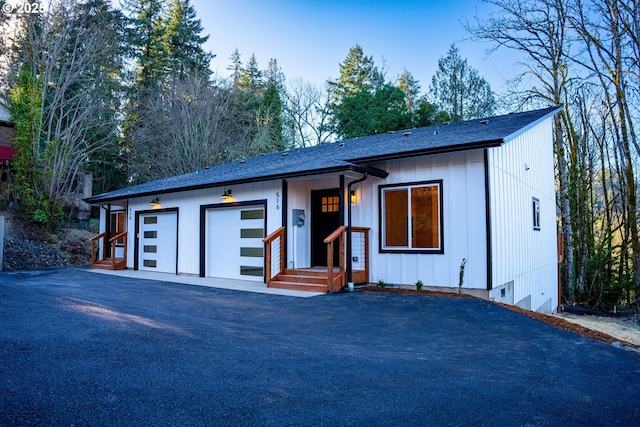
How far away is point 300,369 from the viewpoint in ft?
11.2

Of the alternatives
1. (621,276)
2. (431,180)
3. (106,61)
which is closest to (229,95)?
(106,61)

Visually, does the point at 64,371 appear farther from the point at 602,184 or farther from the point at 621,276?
A: the point at 602,184

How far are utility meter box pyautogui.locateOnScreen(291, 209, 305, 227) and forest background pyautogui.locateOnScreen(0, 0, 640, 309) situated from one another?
9.60 meters

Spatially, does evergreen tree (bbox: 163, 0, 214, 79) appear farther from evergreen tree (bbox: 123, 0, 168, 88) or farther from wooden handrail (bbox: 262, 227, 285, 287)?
wooden handrail (bbox: 262, 227, 285, 287)

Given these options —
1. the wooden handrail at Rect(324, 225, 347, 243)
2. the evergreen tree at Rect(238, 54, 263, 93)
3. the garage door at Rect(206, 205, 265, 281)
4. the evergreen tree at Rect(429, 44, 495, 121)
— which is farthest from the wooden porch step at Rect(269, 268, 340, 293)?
the evergreen tree at Rect(238, 54, 263, 93)

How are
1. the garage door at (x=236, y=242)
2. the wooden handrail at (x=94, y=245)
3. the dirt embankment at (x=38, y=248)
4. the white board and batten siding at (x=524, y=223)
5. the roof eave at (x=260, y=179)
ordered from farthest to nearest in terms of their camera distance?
the wooden handrail at (x=94, y=245)
the dirt embankment at (x=38, y=248)
the garage door at (x=236, y=242)
the roof eave at (x=260, y=179)
the white board and batten siding at (x=524, y=223)

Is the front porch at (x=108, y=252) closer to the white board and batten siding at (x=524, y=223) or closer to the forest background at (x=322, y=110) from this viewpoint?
the forest background at (x=322, y=110)

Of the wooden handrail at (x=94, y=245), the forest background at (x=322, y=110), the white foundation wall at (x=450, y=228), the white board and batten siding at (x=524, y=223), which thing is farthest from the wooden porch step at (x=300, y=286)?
the forest background at (x=322, y=110)

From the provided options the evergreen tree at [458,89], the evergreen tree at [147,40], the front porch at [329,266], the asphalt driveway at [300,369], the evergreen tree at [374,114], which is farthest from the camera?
the evergreen tree at [147,40]

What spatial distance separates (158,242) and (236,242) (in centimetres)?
364

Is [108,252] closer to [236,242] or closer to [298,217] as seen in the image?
[236,242]

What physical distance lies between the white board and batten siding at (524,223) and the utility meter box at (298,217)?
4.22 meters

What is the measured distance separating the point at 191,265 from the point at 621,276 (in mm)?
14449

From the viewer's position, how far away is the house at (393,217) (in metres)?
7.66
